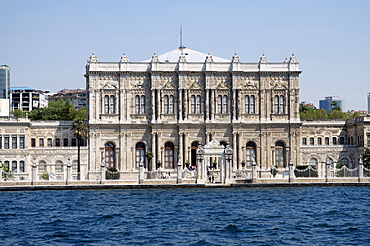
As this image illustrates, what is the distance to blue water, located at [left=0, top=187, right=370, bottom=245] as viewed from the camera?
1272 inches

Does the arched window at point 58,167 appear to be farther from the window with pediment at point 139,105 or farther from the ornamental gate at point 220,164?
the ornamental gate at point 220,164

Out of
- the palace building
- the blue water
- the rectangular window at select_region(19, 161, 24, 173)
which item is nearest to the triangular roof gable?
the palace building

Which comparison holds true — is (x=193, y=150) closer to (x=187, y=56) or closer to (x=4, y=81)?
(x=187, y=56)

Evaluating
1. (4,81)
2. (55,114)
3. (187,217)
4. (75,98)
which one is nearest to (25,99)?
(75,98)

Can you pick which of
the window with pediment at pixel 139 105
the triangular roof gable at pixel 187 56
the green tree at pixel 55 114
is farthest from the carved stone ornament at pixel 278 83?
the green tree at pixel 55 114

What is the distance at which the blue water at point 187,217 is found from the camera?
1272 inches

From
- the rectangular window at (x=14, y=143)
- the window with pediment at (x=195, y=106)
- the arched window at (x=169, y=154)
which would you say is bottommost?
the arched window at (x=169, y=154)

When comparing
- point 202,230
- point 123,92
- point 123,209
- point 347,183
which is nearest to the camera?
point 202,230

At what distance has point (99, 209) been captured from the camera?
139ft

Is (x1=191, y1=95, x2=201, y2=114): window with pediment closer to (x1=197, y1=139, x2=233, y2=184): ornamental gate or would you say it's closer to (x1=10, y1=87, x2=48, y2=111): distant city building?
(x1=197, y1=139, x2=233, y2=184): ornamental gate

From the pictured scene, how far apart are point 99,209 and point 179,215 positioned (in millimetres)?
5191

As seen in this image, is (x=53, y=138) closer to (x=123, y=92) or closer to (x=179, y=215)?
(x=123, y=92)

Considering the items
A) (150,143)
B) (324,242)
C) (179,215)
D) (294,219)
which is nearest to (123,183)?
(150,143)

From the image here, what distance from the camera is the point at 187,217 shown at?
38875 millimetres
